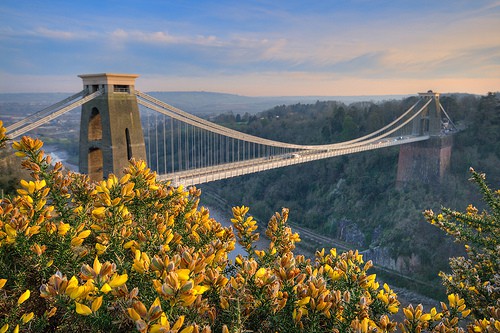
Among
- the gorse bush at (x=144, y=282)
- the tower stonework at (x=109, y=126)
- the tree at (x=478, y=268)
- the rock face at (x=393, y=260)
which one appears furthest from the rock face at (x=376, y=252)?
the gorse bush at (x=144, y=282)

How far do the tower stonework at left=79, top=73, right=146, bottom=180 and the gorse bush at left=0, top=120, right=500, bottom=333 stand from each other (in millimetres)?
6868

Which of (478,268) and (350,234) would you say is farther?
(350,234)

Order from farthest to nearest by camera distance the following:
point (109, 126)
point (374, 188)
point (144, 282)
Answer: point (374, 188)
point (109, 126)
point (144, 282)

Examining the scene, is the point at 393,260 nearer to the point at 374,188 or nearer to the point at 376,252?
the point at 376,252

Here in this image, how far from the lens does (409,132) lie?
107ft

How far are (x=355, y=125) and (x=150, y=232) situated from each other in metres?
34.5

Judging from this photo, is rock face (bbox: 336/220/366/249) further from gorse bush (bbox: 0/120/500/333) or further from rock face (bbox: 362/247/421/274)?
gorse bush (bbox: 0/120/500/333)

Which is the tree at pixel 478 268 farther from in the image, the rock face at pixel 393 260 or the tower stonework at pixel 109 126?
the rock face at pixel 393 260

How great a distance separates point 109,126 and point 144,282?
26.2 ft

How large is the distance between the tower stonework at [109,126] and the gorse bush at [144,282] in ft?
22.5

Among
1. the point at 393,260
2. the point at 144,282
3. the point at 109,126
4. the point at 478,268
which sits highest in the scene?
the point at 109,126

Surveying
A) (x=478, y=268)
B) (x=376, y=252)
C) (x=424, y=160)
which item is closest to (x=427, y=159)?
(x=424, y=160)

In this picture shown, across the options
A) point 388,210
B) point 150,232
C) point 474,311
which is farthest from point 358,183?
point 150,232

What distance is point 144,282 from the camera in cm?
163
